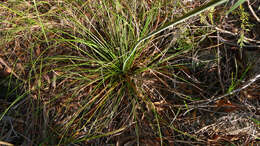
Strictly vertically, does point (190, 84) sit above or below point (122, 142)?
above

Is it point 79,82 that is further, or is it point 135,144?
point 79,82

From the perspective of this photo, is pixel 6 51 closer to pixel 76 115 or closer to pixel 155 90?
pixel 76 115

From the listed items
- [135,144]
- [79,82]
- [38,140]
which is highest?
[79,82]

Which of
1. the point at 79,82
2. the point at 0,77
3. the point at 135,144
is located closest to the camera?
the point at 135,144

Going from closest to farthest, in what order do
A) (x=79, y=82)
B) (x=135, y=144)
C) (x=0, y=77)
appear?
(x=135, y=144) → (x=79, y=82) → (x=0, y=77)

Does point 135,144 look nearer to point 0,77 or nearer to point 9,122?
point 9,122

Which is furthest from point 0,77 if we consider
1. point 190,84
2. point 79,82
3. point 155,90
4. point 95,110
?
point 190,84

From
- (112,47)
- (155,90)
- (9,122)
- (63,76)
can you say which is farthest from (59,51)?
(155,90)
